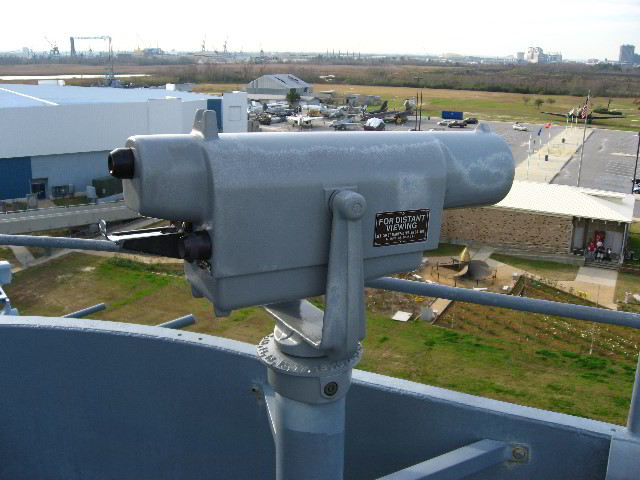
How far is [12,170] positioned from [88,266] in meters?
8.69

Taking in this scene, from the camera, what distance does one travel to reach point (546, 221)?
20516 millimetres

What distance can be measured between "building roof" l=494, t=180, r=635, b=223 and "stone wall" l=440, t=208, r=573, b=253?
25 cm

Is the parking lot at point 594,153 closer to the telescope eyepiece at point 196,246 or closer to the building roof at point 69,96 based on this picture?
the building roof at point 69,96

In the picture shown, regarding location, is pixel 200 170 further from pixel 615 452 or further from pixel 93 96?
pixel 93 96

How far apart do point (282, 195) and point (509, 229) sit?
20138 millimetres

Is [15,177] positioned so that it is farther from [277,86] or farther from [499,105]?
[499,105]

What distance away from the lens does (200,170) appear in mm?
1786

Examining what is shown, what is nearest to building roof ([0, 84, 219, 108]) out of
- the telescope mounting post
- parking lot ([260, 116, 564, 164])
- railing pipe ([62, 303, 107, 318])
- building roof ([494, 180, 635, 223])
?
parking lot ([260, 116, 564, 164])

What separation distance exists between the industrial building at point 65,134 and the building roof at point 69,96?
158mm

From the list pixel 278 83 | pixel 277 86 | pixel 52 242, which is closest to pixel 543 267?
pixel 52 242

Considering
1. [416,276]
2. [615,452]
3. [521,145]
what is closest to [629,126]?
[521,145]

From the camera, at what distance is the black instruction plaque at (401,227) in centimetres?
203

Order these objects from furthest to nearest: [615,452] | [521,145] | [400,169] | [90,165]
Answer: [521,145], [90,165], [615,452], [400,169]

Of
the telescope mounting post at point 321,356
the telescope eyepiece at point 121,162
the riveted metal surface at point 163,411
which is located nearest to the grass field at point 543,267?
the riveted metal surface at point 163,411
